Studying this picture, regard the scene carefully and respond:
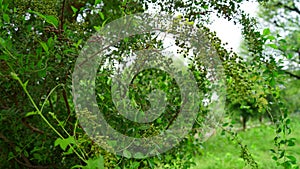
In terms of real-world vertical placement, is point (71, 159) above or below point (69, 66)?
below

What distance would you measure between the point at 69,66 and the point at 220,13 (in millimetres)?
459

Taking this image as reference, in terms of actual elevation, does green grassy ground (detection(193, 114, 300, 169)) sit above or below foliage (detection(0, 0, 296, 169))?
below

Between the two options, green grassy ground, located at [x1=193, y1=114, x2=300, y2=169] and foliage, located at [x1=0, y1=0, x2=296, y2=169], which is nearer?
foliage, located at [x1=0, y1=0, x2=296, y2=169]

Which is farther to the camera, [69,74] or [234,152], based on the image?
[234,152]

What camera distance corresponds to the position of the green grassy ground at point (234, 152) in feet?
10.8

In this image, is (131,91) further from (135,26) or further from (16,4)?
(16,4)

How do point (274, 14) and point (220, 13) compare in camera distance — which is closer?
point (220, 13)

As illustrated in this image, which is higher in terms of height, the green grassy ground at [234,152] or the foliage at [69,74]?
the foliage at [69,74]

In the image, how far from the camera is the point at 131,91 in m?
1.10

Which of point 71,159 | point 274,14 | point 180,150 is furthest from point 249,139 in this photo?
point 71,159

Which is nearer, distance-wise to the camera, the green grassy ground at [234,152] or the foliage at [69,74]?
the foliage at [69,74]

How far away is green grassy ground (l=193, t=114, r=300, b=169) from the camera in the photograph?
3.29 meters

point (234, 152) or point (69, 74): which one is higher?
point (69, 74)

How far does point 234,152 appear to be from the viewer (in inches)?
177
